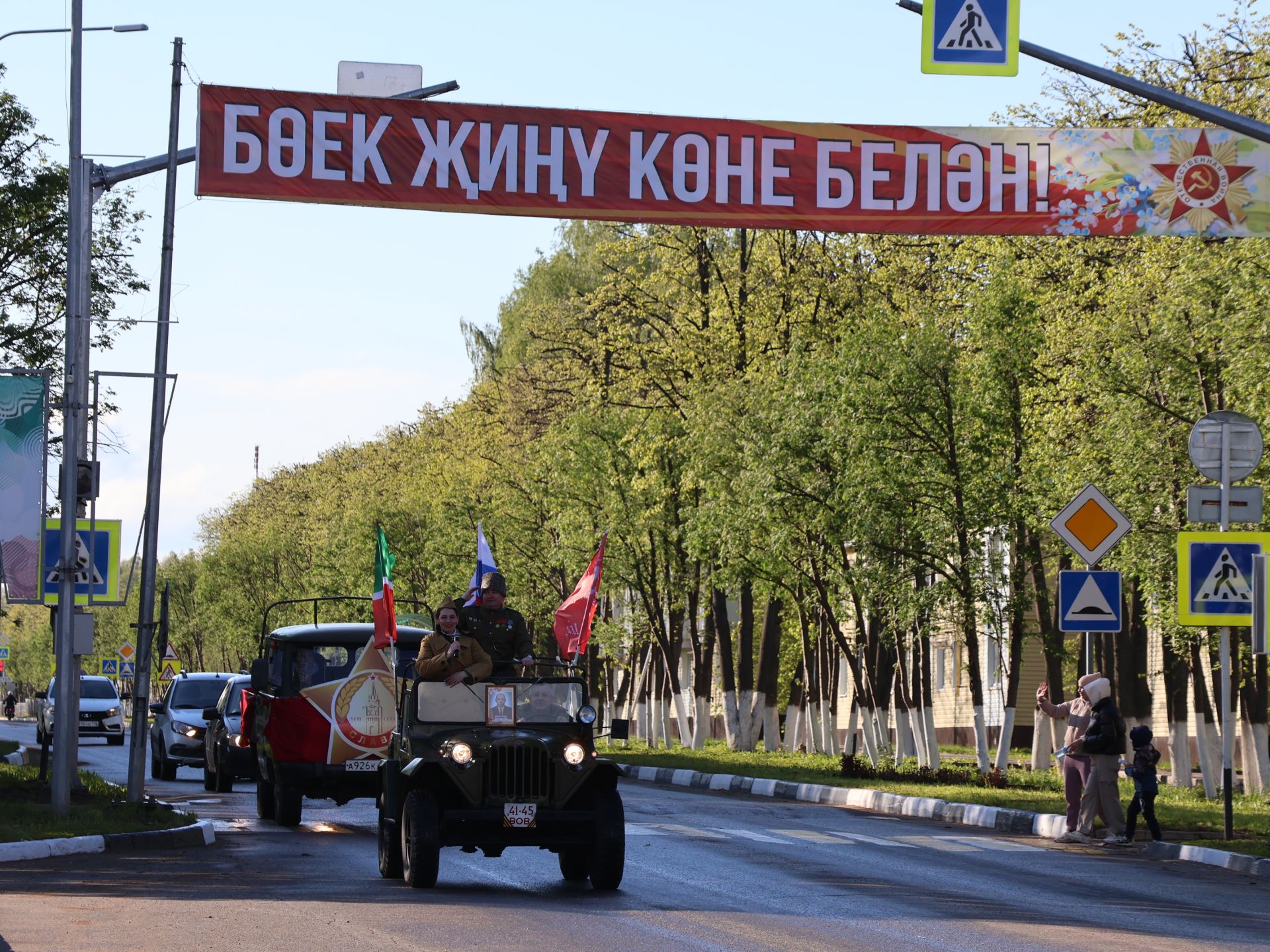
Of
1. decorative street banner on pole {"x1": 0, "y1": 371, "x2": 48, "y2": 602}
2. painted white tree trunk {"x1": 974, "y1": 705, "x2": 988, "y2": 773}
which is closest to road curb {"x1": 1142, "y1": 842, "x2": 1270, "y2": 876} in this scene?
painted white tree trunk {"x1": 974, "y1": 705, "x2": 988, "y2": 773}

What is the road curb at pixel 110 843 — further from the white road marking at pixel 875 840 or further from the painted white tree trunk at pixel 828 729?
the painted white tree trunk at pixel 828 729

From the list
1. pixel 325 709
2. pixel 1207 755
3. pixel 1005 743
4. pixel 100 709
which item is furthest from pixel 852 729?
pixel 325 709

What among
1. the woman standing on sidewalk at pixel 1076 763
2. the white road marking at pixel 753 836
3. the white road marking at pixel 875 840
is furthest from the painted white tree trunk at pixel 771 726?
the woman standing on sidewalk at pixel 1076 763

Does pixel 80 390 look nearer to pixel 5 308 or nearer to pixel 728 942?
pixel 728 942

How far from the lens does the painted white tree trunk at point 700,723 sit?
48500mm

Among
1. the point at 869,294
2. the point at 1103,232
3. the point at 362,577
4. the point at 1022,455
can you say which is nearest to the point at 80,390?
the point at 1103,232

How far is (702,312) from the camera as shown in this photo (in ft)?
153

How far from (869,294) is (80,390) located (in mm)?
25966

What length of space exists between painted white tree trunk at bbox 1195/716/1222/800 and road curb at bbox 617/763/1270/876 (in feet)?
18.6

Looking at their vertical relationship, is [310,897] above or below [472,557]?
below

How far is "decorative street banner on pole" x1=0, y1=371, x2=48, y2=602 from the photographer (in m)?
22.9

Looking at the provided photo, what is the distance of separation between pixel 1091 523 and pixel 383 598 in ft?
26.5

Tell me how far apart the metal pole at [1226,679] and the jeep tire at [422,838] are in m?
8.62

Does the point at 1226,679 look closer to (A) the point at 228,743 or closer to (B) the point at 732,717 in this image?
(A) the point at 228,743
